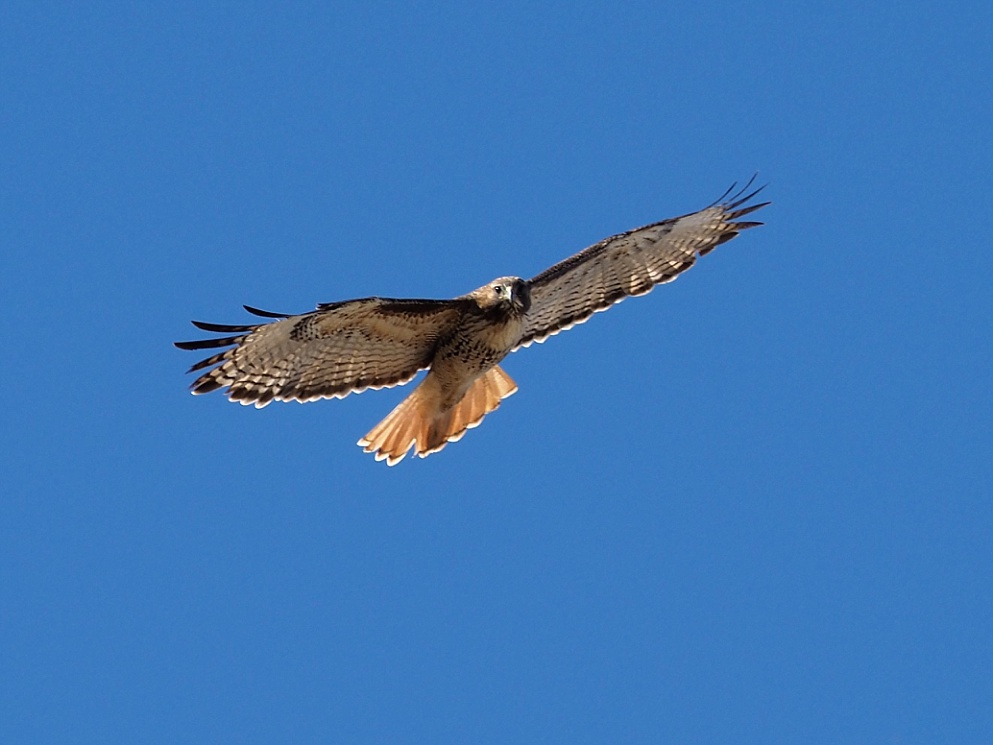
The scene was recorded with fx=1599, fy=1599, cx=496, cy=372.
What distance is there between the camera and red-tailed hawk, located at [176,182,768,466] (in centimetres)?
1088

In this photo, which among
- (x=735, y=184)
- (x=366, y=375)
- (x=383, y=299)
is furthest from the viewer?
(x=735, y=184)

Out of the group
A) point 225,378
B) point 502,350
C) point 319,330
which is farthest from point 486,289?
point 225,378

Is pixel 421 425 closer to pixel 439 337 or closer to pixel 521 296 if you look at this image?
pixel 439 337

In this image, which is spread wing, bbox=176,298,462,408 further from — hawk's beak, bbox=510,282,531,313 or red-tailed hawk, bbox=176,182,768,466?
hawk's beak, bbox=510,282,531,313

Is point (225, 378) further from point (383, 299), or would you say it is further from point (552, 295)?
point (552, 295)

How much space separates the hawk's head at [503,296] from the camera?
11.0m

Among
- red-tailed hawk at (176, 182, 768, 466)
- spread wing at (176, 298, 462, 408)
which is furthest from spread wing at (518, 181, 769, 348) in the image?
spread wing at (176, 298, 462, 408)

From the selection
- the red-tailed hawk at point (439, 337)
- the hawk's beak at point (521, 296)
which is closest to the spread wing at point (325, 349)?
the red-tailed hawk at point (439, 337)

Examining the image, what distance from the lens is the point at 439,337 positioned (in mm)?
11289

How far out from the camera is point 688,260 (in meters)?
12.1

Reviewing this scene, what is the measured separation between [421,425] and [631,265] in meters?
2.02

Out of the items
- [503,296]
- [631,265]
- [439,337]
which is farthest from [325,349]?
[631,265]

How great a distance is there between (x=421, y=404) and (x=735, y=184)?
115 inches

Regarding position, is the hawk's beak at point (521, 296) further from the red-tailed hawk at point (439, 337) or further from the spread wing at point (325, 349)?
the spread wing at point (325, 349)
